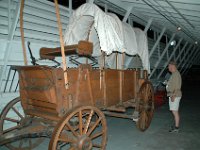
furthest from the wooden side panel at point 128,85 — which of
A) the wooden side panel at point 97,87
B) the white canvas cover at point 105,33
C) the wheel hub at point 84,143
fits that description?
the wheel hub at point 84,143

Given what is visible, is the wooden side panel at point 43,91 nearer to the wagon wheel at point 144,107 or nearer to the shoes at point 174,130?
the wagon wheel at point 144,107

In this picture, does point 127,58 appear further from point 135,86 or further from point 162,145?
point 162,145

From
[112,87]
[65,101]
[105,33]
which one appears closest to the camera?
[65,101]

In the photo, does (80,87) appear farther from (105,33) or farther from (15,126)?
(15,126)

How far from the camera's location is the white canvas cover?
14.2 feet

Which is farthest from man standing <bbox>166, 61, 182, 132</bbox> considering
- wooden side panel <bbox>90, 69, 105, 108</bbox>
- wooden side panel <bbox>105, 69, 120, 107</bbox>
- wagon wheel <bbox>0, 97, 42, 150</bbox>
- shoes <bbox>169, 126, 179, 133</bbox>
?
wagon wheel <bbox>0, 97, 42, 150</bbox>

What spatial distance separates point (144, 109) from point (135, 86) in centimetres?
78

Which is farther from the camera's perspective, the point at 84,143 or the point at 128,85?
the point at 128,85

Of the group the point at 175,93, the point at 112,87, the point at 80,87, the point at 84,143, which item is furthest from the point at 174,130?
the point at 80,87

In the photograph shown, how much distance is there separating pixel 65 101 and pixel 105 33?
5.58 feet

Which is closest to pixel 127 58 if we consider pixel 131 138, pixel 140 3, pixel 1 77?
pixel 140 3

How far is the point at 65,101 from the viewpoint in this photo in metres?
3.66

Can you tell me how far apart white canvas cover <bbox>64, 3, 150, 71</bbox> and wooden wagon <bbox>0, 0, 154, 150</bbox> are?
50cm

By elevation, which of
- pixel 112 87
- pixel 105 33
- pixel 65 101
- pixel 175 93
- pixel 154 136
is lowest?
pixel 154 136
